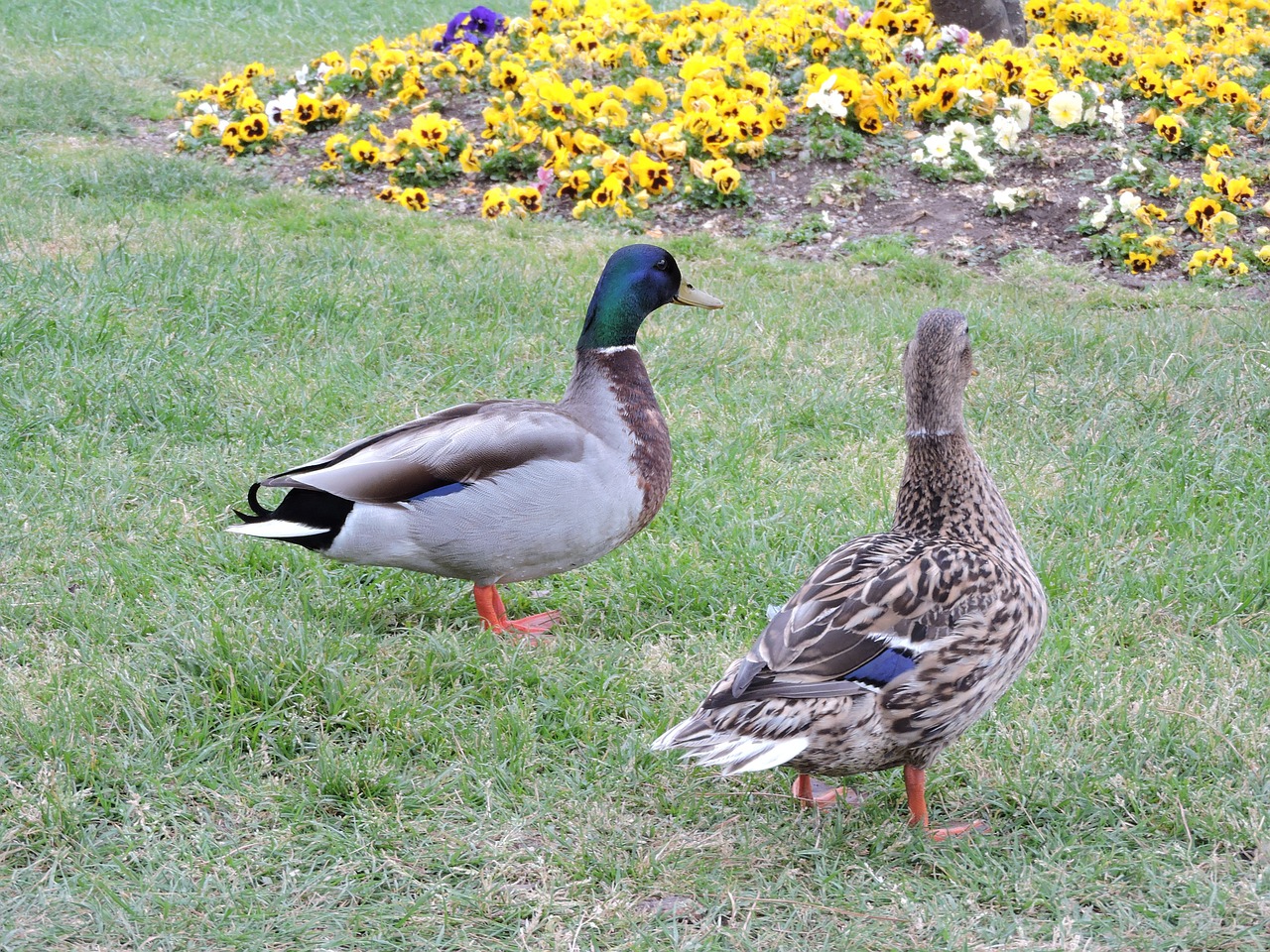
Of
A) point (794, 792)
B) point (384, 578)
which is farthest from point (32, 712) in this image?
point (794, 792)

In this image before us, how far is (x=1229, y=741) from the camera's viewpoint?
119 inches

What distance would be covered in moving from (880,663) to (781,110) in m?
5.83

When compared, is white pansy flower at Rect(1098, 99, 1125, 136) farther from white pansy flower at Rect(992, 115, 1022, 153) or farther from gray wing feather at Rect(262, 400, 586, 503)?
gray wing feather at Rect(262, 400, 586, 503)

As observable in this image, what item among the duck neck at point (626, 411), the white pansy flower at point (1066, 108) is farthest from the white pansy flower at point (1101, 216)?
the duck neck at point (626, 411)

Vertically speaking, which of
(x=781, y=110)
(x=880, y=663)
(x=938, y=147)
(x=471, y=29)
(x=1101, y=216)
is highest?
Answer: (x=471, y=29)

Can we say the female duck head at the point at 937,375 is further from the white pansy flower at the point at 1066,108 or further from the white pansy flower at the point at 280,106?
the white pansy flower at the point at 280,106

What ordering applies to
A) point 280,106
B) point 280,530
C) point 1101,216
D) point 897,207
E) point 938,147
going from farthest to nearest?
point 280,106 < point 938,147 < point 897,207 < point 1101,216 < point 280,530

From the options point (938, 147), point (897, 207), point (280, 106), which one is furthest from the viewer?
point (280, 106)

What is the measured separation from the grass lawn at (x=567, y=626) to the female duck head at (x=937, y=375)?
2.51 ft

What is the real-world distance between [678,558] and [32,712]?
1781mm

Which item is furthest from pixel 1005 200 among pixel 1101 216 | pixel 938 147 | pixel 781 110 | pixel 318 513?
pixel 318 513

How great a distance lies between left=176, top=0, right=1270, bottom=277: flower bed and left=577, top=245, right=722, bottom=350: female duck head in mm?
3465

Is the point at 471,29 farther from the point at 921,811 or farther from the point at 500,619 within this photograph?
the point at 921,811

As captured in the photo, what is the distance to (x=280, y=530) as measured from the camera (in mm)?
3432
